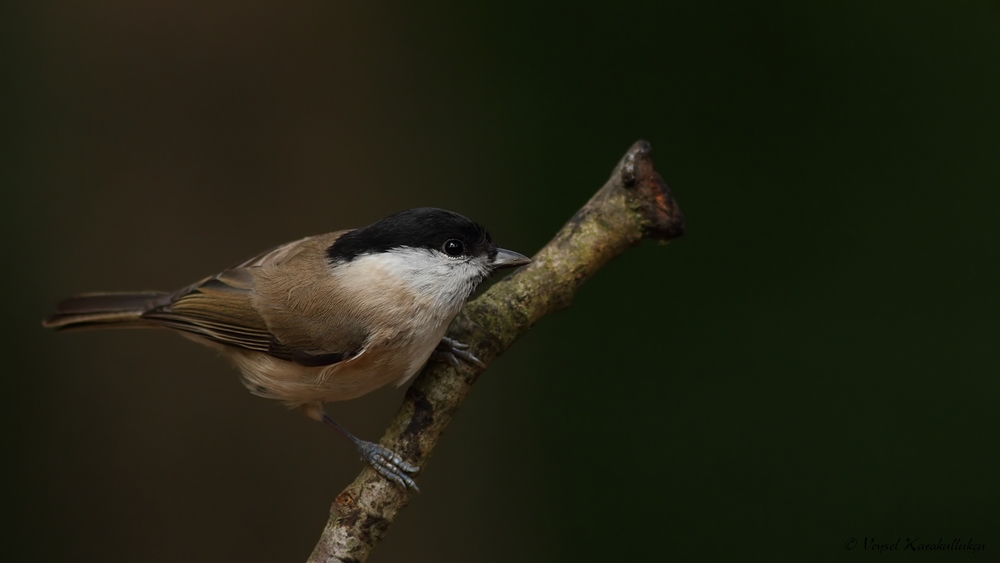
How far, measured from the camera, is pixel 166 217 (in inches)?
138

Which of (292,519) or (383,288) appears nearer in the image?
(383,288)

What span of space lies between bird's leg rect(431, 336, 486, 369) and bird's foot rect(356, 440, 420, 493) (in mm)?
281

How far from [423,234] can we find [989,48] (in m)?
2.63

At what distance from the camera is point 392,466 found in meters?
1.79

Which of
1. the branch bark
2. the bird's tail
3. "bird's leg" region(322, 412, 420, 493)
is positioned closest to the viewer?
"bird's leg" region(322, 412, 420, 493)

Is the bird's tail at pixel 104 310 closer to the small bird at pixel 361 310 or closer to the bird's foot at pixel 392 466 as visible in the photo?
the small bird at pixel 361 310

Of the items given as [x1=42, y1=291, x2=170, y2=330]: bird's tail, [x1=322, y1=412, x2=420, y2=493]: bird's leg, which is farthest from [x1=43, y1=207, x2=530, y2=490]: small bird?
[x1=42, y1=291, x2=170, y2=330]: bird's tail

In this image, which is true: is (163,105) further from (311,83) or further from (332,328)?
(332,328)

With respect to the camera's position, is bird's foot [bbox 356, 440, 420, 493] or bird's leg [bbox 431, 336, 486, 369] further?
bird's leg [bbox 431, 336, 486, 369]

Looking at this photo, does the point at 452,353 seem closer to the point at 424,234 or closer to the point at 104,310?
the point at 424,234

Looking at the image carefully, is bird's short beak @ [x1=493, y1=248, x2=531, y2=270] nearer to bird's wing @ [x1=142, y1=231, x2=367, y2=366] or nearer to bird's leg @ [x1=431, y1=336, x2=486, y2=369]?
bird's leg @ [x1=431, y1=336, x2=486, y2=369]

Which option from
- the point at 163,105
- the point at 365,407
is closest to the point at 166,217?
the point at 163,105

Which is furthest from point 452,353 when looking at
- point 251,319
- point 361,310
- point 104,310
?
point 104,310

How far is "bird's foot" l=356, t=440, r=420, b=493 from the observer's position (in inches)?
69.9
